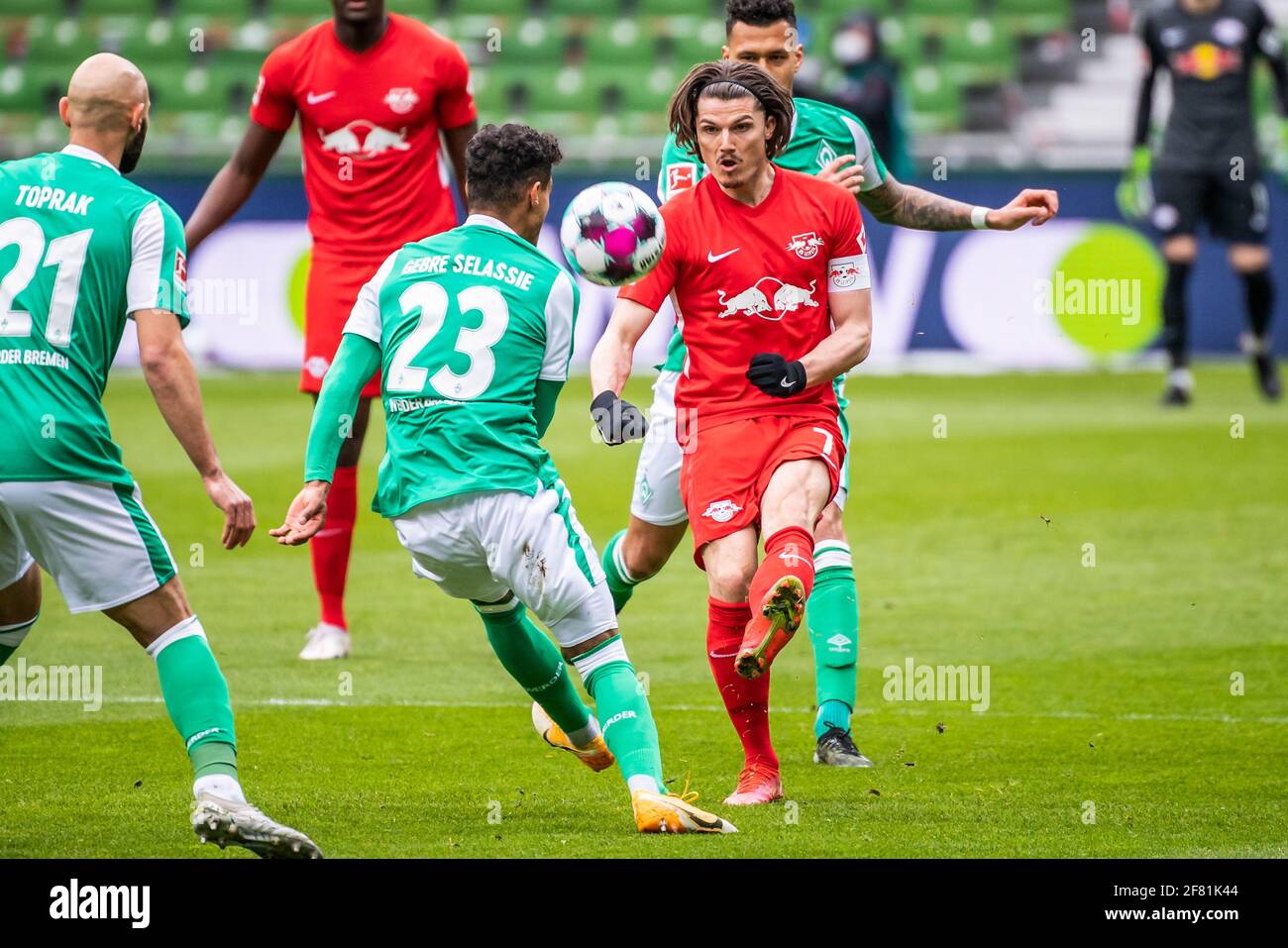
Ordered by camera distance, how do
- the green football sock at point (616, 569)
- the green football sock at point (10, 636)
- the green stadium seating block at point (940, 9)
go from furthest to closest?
the green stadium seating block at point (940, 9) < the green football sock at point (616, 569) < the green football sock at point (10, 636)

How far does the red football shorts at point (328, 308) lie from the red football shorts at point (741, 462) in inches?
110

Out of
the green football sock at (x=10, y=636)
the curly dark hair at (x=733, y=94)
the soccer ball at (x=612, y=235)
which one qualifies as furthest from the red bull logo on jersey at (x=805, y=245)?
the green football sock at (x=10, y=636)

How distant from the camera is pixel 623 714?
5.26m

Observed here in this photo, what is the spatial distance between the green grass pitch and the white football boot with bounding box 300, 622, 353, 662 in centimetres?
13

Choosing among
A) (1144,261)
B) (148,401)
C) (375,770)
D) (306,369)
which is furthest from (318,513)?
(1144,261)

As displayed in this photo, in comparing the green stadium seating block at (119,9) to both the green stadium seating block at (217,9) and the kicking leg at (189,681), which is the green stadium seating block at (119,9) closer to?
the green stadium seating block at (217,9)

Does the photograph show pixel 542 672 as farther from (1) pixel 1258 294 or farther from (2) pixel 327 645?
(1) pixel 1258 294

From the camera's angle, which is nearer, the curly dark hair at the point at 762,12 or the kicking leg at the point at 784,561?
the kicking leg at the point at 784,561

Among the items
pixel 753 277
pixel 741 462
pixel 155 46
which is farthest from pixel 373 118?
pixel 155 46

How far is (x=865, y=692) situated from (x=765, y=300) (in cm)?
236

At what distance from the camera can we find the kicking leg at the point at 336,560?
323 inches

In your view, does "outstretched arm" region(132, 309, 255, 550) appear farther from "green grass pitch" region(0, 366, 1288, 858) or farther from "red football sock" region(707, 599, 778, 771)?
"red football sock" region(707, 599, 778, 771)

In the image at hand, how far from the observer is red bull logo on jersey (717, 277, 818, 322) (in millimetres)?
5789

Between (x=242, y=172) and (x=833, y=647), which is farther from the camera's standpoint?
(x=242, y=172)
